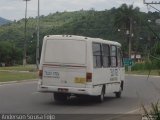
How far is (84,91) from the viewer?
19406 mm

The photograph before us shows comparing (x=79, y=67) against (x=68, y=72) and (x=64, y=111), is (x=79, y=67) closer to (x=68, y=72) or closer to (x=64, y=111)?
(x=68, y=72)

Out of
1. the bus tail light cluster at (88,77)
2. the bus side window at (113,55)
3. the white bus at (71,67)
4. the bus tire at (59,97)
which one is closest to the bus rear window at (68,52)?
the white bus at (71,67)

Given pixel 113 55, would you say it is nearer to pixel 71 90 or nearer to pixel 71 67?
pixel 71 67

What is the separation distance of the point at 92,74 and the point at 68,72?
2.92 feet

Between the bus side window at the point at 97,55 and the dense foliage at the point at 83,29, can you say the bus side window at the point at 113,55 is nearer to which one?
the bus side window at the point at 97,55

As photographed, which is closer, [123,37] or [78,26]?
[78,26]

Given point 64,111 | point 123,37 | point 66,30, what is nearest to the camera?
point 64,111

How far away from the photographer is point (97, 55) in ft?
68.1

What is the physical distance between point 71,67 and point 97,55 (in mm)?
1460

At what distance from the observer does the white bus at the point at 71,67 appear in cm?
1958

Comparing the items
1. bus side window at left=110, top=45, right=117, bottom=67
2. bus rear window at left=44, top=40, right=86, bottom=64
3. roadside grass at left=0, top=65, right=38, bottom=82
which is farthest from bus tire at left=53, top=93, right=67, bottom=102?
roadside grass at left=0, top=65, right=38, bottom=82

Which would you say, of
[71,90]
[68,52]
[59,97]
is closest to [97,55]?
[68,52]

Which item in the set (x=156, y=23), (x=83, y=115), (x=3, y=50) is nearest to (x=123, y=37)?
(x=3, y=50)

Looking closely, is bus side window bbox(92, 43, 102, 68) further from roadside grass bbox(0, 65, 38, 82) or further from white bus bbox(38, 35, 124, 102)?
roadside grass bbox(0, 65, 38, 82)
